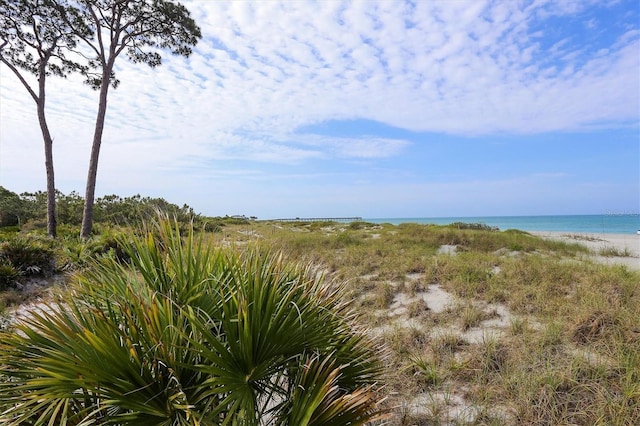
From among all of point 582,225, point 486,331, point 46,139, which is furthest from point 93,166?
point 582,225

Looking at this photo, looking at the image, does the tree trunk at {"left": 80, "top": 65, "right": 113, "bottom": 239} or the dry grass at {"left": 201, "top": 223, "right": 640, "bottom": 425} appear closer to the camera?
the dry grass at {"left": 201, "top": 223, "right": 640, "bottom": 425}

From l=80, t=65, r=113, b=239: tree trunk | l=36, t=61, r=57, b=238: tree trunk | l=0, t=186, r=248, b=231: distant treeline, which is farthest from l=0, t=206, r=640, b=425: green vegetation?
l=0, t=186, r=248, b=231: distant treeline

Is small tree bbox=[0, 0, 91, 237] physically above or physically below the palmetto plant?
above

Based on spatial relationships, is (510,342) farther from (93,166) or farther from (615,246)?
(93,166)

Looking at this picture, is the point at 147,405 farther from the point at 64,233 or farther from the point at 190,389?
the point at 64,233

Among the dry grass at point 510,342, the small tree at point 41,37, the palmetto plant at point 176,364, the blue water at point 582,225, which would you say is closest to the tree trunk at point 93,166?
the small tree at point 41,37

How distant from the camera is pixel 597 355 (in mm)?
4133

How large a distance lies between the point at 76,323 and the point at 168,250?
0.75 metres

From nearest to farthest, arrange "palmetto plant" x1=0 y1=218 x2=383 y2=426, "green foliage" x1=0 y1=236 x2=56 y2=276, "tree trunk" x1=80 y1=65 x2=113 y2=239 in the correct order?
"palmetto plant" x1=0 y1=218 x2=383 y2=426 < "green foliage" x1=0 y1=236 x2=56 y2=276 < "tree trunk" x1=80 y1=65 x2=113 y2=239

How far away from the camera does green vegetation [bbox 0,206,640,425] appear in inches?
124

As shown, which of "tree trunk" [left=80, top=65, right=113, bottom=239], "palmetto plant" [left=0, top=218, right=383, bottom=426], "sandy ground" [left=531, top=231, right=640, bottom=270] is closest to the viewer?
"palmetto plant" [left=0, top=218, right=383, bottom=426]

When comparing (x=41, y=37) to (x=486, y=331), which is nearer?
(x=486, y=331)

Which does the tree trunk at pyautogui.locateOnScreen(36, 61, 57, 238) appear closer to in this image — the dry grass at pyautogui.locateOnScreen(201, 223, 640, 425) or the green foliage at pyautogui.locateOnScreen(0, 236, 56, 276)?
the green foliage at pyautogui.locateOnScreen(0, 236, 56, 276)

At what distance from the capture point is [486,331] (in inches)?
204
